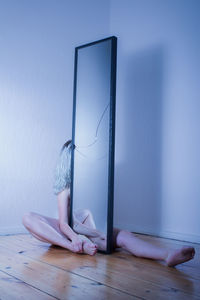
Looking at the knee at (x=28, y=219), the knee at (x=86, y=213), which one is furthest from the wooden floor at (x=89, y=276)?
the knee at (x=86, y=213)

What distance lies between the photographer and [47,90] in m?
3.34

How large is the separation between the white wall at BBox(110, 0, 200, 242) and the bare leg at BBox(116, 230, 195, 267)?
88 centimetres

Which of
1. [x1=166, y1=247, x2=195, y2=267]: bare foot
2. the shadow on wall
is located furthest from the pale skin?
the shadow on wall

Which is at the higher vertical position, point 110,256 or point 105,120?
point 105,120

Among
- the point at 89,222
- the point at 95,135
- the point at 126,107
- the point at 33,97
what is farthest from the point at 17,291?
the point at 126,107

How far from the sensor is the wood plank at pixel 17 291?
1.39 meters

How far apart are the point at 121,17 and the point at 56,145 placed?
167cm

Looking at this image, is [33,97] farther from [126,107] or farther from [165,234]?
[165,234]

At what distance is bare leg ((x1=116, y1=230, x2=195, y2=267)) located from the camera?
191 centimetres

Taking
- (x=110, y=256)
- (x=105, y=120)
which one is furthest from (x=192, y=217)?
(x=105, y=120)

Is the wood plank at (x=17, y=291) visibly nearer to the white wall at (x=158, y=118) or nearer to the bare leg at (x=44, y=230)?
the bare leg at (x=44, y=230)

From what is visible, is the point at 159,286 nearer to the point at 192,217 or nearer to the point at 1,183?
the point at 192,217

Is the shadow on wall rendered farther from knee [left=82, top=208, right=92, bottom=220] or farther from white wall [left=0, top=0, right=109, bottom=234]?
knee [left=82, top=208, right=92, bottom=220]

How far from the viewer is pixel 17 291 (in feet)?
4.81
